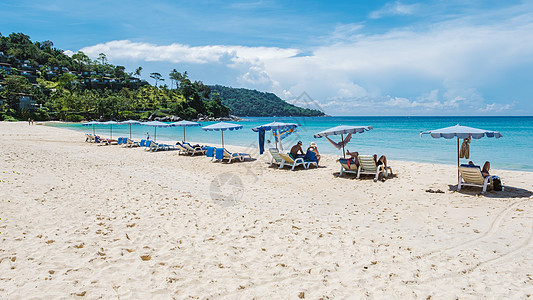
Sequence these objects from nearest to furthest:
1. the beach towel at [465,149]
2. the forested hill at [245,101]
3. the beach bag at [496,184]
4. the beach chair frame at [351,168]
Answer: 1. the beach bag at [496,184]
2. the beach towel at [465,149]
3. the beach chair frame at [351,168]
4. the forested hill at [245,101]

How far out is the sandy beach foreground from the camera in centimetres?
320

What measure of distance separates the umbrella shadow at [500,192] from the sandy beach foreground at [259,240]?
0.14 ft

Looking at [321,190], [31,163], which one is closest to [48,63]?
[31,163]

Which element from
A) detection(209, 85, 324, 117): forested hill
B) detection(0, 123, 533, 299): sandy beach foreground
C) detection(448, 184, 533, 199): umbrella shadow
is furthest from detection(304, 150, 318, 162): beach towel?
detection(209, 85, 324, 117): forested hill

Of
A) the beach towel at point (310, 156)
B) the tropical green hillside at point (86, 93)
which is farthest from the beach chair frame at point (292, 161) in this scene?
the tropical green hillside at point (86, 93)

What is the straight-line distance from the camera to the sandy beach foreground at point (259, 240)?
3199mm

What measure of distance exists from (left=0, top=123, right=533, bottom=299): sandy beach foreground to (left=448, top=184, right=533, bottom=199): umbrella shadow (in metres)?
0.04

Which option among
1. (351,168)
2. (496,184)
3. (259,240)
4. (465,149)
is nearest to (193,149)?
(351,168)

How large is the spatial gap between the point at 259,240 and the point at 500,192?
5993 mm

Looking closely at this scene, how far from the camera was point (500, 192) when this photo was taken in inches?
284

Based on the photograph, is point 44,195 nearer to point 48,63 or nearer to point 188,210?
point 188,210

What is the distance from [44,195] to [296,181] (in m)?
5.79

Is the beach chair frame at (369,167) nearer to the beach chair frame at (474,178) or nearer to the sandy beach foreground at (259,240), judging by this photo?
the sandy beach foreground at (259,240)

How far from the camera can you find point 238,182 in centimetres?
874
